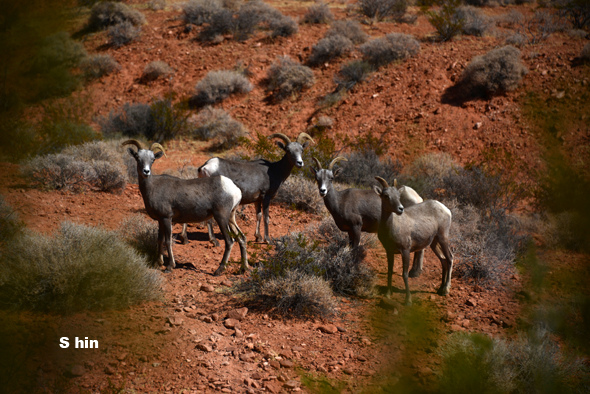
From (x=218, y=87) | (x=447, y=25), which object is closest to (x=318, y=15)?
(x=447, y=25)

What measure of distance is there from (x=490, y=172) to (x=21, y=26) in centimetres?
1038

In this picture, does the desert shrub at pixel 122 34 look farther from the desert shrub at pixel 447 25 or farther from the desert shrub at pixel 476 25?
the desert shrub at pixel 476 25

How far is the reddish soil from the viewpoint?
15.4ft

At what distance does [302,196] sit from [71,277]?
632cm

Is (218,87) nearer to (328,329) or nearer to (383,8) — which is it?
(383,8)

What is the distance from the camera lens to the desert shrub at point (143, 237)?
24.9ft

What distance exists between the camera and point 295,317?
6094 millimetres

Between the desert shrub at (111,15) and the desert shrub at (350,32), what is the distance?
11.8 meters

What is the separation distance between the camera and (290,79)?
64.6ft

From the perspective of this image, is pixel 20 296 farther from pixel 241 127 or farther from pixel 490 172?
pixel 241 127

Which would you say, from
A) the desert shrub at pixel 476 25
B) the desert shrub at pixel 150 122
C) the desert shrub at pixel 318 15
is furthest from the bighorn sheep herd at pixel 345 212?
the desert shrub at pixel 318 15

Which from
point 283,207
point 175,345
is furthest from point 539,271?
point 283,207

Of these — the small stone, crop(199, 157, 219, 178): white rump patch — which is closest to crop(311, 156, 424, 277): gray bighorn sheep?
the small stone

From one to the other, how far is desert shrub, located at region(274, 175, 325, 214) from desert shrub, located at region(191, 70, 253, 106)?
33.0ft
